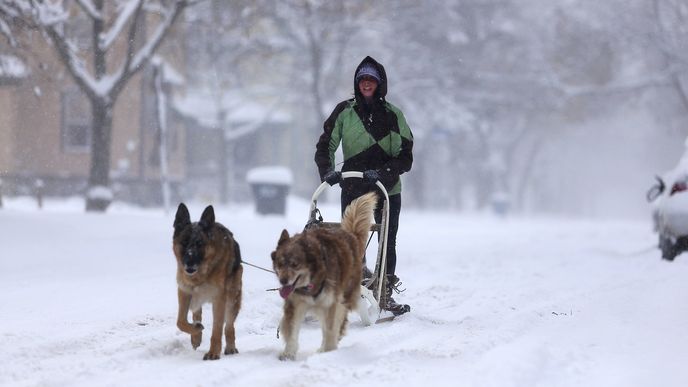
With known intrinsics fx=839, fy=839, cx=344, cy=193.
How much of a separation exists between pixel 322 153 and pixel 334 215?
713 inches

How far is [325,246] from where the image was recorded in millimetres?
5516

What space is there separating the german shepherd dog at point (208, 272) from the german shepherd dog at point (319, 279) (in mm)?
388

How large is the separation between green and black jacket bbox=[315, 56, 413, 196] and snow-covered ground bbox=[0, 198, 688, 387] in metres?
1.36

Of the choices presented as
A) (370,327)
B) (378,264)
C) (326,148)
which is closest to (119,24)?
(326,148)

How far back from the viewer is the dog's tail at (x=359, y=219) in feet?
20.7

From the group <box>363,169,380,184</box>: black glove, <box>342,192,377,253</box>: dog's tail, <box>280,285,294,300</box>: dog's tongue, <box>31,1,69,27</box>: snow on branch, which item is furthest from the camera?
<box>31,1,69,27</box>: snow on branch

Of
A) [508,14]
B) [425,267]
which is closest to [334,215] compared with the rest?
[425,267]

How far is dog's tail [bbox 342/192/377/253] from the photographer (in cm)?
630

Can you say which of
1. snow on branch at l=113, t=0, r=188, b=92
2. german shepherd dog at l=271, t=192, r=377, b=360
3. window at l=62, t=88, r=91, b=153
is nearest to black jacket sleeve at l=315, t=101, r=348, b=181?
german shepherd dog at l=271, t=192, r=377, b=360

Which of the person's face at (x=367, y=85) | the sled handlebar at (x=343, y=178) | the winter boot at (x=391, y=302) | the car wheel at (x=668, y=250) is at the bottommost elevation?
the car wheel at (x=668, y=250)

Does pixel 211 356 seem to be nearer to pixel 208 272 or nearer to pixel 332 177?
pixel 208 272

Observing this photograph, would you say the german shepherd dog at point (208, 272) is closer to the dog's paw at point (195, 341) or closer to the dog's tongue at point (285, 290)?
the dog's paw at point (195, 341)

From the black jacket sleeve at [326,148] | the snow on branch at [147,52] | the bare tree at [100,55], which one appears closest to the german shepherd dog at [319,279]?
the black jacket sleeve at [326,148]

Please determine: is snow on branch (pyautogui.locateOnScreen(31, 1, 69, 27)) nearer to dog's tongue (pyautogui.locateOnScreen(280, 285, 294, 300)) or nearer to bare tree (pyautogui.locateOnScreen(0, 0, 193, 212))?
bare tree (pyautogui.locateOnScreen(0, 0, 193, 212))
